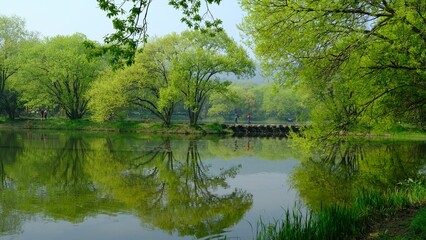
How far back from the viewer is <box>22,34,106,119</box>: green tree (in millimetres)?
59344

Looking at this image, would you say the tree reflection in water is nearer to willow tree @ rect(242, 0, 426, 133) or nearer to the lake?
the lake

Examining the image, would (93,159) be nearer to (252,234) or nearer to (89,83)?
(252,234)

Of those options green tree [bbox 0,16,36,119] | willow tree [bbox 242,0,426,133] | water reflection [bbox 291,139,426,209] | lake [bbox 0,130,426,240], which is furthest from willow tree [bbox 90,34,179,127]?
willow tree [bbox 242,0,426,133]

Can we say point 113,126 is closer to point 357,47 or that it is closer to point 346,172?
point 346,172

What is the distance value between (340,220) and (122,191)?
32.0 ft

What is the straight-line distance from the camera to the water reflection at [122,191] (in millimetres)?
12492

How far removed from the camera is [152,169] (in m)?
22.5

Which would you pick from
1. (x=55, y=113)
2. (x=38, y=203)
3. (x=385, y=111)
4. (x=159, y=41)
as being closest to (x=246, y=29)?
(x=385, y=111)

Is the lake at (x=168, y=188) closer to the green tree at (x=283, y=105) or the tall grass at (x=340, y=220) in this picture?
the tall grass at (x=340, y=220)

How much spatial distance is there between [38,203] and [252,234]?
7739mm

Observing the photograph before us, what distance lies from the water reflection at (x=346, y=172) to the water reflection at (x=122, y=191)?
322 cm

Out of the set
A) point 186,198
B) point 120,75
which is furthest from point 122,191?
point 120,75

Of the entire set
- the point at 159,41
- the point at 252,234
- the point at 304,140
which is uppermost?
the point at 159,41

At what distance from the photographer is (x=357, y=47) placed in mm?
12867
